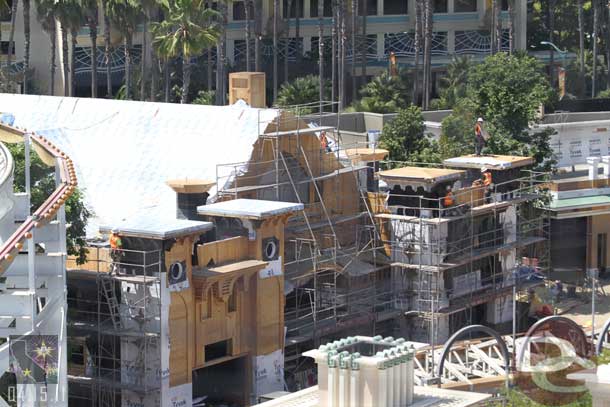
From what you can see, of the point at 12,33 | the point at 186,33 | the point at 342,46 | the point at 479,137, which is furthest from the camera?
the point at 12,33

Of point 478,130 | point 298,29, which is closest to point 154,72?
point 298,29

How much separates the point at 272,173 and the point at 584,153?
85.7ft

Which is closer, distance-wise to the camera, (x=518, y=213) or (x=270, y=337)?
(x=270, y=337)

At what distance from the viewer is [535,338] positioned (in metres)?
49.7

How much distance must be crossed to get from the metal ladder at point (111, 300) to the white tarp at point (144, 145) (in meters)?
6.31

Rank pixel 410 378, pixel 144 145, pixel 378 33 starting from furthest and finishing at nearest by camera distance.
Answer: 1. pixel 378 33
2. pixel 144 145
3. pixel 410 378

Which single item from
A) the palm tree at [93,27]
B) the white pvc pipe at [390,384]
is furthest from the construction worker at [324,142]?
the palm tree at [93,27]

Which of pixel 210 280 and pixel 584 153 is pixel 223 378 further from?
pixel 584 153

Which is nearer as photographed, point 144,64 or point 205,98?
point 205,98

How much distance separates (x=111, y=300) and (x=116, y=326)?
838 millimetres

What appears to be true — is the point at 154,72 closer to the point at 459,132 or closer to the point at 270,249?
the point at 459,132

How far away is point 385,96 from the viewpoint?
92875mm

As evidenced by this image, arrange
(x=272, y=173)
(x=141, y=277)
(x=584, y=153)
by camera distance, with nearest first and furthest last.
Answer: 1. (x=141, y=277)
2. (x=272, y=173)
3. (x=584, y=153)

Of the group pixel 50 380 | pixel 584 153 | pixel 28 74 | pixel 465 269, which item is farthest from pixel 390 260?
pixel 28 74
